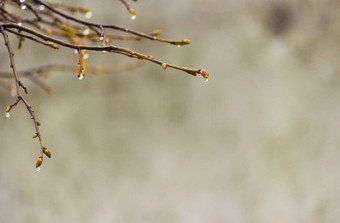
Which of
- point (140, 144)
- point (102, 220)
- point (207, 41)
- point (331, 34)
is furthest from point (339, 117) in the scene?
point (102, 220)

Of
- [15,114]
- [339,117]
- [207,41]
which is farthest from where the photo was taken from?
[15,114]

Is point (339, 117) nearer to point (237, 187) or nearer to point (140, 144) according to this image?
point (237, 187)

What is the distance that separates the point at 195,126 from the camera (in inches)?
59.6

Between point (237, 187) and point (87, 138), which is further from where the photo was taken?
point (87, 138)

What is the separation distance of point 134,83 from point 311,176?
2.52 ft

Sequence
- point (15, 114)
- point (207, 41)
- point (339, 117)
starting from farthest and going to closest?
1. point (15, 114)
2. point (207, 41)
3. point (339, 117)

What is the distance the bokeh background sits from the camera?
140cm

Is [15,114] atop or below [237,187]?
atop

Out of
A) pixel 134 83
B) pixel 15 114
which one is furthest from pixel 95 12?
pixel 15 114

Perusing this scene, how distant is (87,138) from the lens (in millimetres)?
1603

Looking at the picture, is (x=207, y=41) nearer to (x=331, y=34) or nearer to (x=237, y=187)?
(x=331, y=34)

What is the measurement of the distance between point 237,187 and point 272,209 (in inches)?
5.8

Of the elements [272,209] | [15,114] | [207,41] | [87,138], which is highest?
[207,41]

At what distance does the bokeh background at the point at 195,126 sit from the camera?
1398 mm
